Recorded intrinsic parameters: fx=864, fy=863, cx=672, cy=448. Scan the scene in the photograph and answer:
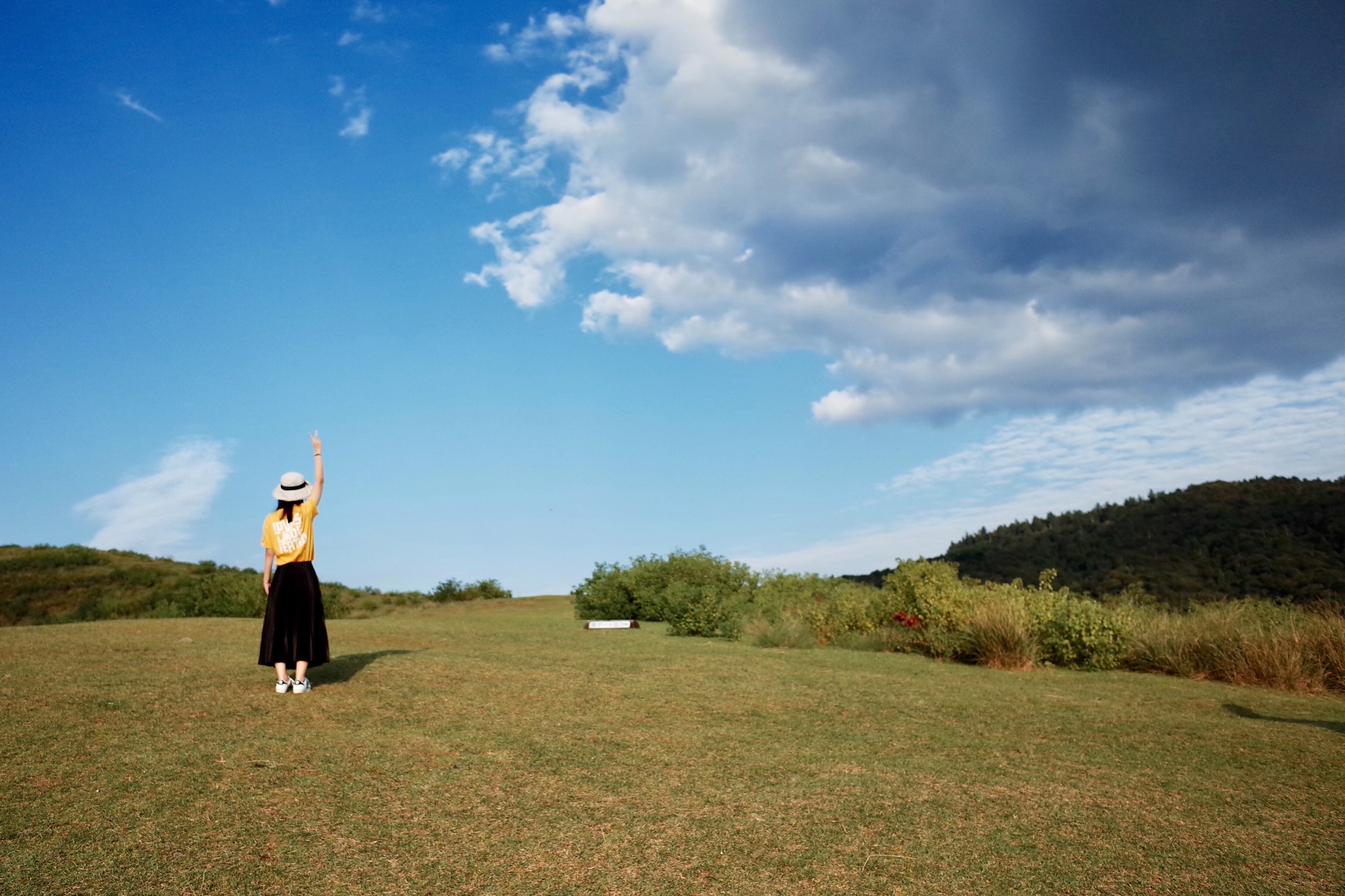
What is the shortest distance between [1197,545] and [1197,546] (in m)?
0.15

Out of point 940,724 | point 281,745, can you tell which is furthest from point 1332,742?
point 281,745

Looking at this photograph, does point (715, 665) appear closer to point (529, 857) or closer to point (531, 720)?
point (531, 720)

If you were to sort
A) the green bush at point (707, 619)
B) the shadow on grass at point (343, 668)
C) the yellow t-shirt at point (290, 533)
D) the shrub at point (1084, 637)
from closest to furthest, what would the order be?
the yellow t-shirt at point (290, 533), the shadow on grass at point (343, 668), the shrub at point (1084, 637), the green bush at point (707, 619)

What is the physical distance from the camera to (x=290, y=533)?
8461 millimetres

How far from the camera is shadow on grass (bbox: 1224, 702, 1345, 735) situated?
944cm

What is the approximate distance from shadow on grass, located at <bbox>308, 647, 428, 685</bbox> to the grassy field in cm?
8

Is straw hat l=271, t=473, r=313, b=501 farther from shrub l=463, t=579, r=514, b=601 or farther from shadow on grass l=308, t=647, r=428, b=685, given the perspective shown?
shrub l=463, t=579, r=514, b=601

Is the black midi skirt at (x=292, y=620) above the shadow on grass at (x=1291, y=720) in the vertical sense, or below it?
above

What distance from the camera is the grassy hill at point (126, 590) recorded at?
84.0 feet

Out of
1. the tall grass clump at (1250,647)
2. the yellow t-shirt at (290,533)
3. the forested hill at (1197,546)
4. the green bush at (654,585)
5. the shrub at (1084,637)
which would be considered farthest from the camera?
the forested hill at (1197,546)

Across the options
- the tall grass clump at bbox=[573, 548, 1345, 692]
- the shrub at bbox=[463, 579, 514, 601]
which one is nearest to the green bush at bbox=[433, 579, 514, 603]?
the shrub at bbox=[463, 579, 514, 601]

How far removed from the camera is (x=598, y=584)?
80.9 ft

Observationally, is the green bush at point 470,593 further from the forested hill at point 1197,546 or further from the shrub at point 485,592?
the forested hill at point 1197,546

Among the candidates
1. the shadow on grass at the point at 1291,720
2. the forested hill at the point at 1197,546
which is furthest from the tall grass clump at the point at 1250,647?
the forested hill at the point at 1197,546
